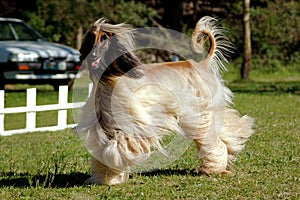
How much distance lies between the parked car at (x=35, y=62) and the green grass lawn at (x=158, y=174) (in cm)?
534

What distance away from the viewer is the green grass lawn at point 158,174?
18.7 ft

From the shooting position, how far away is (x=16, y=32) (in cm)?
1689

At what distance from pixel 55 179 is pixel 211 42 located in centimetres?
203

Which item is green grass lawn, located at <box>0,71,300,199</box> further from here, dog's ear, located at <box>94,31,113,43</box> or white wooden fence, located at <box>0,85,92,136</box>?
dog's ear, located at <box>94,31,113,43</box>

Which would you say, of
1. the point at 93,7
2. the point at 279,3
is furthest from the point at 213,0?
the point at 93,7

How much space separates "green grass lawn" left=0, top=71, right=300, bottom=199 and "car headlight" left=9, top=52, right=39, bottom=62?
17.4 ft

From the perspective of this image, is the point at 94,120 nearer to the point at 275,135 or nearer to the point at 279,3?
the point at 275,135

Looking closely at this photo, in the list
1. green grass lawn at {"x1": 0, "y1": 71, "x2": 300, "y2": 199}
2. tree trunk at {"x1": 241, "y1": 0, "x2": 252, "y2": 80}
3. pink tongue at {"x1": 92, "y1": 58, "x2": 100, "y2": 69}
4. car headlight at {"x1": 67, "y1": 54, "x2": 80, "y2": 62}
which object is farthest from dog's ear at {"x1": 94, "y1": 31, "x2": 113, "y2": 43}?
tree trunk at {"x1": 241, "y1": 0, "x2": 252, "y2": 80}

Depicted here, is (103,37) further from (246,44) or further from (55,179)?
(246,44)

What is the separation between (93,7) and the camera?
24.9m

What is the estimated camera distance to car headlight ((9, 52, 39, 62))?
1505 centimetres

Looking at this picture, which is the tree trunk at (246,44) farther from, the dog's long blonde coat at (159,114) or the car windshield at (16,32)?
the dog's long blonde coat at (159,114)

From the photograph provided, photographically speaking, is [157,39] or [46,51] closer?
[46,51]

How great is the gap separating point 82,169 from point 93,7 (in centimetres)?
1850
